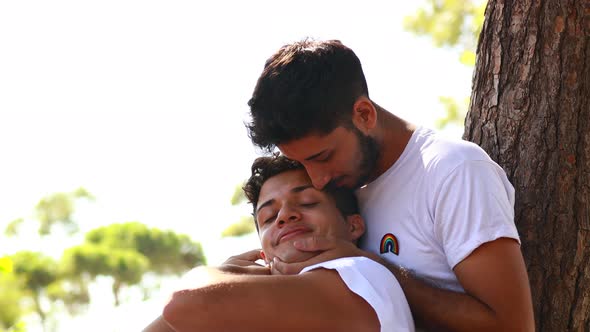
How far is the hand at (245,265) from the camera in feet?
9.11

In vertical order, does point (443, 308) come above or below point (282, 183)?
below

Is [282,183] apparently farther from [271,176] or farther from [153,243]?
[153,243]

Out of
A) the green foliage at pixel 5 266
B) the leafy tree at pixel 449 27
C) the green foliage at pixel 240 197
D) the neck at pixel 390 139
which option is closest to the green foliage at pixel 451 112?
the leafy tree at pixel 449 27

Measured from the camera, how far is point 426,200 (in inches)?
110

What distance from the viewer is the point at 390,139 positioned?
3.03 m

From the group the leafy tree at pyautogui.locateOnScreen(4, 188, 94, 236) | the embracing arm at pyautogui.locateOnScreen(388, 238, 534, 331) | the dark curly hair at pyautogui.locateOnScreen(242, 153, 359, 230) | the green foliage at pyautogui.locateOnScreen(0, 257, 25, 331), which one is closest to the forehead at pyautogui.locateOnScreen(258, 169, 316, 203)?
the dark curly hair at pyautogui.locateOnScreen(242, 153, 359, 230)

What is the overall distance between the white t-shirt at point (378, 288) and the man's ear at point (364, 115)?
0.56 m

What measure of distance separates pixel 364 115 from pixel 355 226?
1.27ft

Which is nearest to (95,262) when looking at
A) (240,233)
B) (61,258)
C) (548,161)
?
(61,258)

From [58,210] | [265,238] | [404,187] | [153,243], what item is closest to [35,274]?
[58,210]

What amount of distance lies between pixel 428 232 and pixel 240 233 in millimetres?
9185

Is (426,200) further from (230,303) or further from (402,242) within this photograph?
(230,303)

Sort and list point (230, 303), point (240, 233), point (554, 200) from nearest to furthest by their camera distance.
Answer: point (230, 303) → point (554, 200) → point (240, 233)

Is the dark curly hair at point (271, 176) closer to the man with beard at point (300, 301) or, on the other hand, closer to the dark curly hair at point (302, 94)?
the dark curly hair at point (302, 94)
